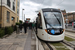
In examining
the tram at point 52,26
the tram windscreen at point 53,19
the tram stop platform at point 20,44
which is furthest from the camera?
the tram windscreen at point 53,19

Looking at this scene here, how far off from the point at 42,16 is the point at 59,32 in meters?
2.01

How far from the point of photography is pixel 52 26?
22.3 ft

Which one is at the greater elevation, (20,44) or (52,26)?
(52,26)

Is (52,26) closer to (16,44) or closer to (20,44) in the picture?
(20,44)

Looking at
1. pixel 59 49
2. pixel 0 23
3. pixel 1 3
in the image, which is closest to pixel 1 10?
pixel 1 3

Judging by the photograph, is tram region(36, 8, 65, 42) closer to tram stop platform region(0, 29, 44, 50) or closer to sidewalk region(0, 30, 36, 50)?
tram stop platform region(0, 29, 44, 50)

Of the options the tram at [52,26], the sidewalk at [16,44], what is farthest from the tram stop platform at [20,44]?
the tram at [52,26]

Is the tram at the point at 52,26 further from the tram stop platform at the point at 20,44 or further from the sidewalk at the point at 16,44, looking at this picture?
the sidewalk at the point at 16,44

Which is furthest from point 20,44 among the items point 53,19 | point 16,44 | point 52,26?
point 53,19

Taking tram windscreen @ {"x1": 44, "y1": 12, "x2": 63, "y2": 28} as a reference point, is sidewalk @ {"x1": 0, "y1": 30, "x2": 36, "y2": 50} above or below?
below

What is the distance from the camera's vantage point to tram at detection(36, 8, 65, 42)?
6619 millimetres

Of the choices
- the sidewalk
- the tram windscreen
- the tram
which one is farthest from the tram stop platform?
the tram windscreen

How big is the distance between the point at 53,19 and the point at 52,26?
2.27ft

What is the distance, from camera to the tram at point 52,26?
6619mm
